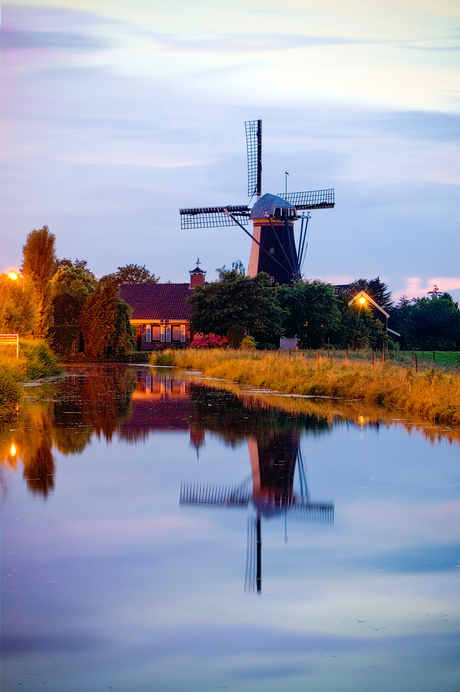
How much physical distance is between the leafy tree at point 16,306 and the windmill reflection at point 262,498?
28211 millimetres

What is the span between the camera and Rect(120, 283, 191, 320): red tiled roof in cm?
7838

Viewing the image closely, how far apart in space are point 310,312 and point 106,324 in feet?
46.3

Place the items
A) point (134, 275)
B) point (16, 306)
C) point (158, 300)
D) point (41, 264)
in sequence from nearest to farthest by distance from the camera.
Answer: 1. point (16, 306)
2. point (41, 264)
3. point (158, 300)
4. point (134, 275)

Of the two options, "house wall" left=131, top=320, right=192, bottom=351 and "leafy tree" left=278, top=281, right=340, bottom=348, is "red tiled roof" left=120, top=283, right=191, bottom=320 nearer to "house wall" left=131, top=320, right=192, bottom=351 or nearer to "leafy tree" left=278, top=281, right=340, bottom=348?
"house wall" left=131, top=320, right=192, bottom=351

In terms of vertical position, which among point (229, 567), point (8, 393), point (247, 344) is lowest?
point (229, 567)

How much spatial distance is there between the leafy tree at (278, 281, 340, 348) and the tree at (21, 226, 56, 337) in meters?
15.5

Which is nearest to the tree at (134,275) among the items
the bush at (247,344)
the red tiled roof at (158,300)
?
the red tiled roof at (158,300)

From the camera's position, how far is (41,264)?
51.8 meters

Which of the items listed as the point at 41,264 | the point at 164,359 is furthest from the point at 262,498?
the point at 164,359

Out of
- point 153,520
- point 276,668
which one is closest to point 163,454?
point 153,520

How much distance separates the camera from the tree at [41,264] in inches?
2009

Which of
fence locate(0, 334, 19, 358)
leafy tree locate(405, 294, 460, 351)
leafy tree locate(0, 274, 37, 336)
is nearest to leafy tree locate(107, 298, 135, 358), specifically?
leafy tree locate(0, 274, 37, 336)

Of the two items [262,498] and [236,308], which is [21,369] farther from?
[236,308]

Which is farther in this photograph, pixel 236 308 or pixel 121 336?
pixel 121 336
